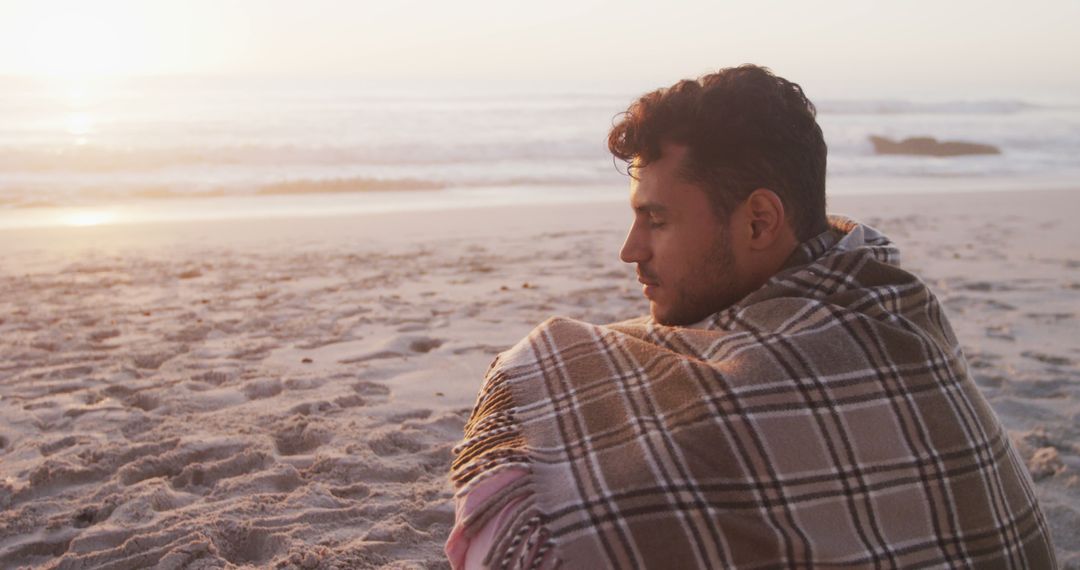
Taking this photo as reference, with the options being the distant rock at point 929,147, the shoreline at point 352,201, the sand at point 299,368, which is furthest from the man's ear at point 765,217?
the distant rock at point 929,147

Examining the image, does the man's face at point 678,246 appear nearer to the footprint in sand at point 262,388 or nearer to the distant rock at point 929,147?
the footprint in sand at point 262,388

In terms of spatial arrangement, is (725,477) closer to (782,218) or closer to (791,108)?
(782,218)

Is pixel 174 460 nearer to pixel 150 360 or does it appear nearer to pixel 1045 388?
pixel 150 360

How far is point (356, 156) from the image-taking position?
56.4 ft

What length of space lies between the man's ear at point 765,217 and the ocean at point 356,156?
928 cm

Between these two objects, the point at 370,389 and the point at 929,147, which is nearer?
the point at 370,389

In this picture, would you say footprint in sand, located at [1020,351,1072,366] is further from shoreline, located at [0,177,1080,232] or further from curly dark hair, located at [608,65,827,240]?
shoreline, located at [0,177,1080,232]

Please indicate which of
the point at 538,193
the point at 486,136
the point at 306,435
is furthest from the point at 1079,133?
the point at 306,435

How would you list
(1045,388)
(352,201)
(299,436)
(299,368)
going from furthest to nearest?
(352,201) → (299,368) → (1045,388) → (299,436)

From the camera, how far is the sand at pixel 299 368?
10.4ft

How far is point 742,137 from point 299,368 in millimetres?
3312

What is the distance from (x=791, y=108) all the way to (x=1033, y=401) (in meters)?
2.87

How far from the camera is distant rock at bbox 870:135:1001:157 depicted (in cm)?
2109

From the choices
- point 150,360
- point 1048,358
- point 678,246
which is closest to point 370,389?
point 150,360
